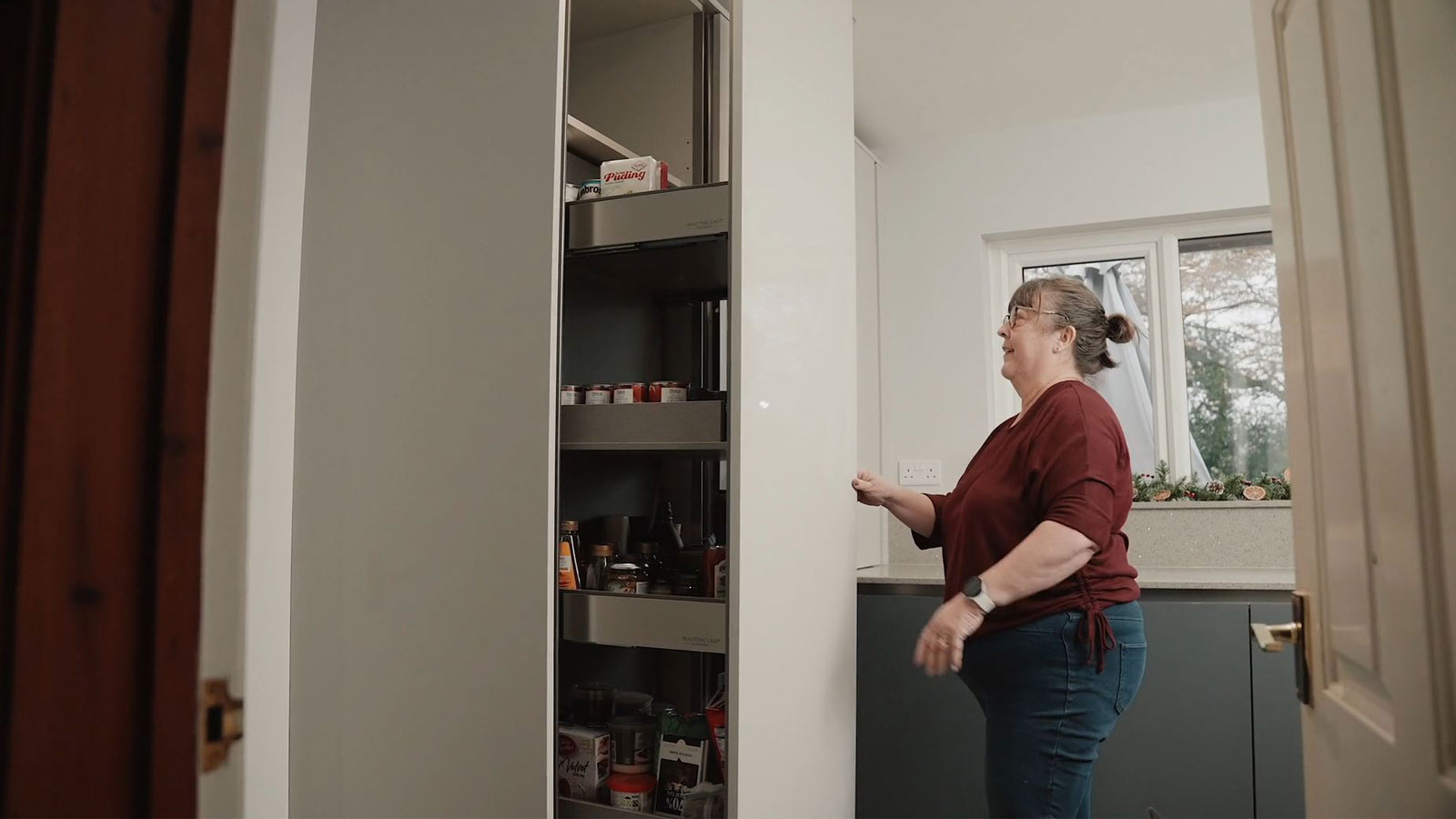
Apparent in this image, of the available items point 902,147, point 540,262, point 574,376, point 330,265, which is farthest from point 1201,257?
point 330,265

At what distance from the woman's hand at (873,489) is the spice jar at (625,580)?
1.75 ft

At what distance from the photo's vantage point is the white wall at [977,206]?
2.95 m

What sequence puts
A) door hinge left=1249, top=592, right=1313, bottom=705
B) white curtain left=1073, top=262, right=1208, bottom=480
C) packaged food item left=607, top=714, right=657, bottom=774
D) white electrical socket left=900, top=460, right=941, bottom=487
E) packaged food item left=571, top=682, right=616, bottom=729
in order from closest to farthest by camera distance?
1. door hinge left=1249, top=592, right=1313, bottom=705
2. packaged food item left=607, top=714, right=657, bottom=774
3. packaged food item left=571, top=682, right=616, bottom=729
4. white curtain left=1073, top=262, right=1208, bottom=480
5. white electrical socket left=900, top=460, right=941, bottom=487

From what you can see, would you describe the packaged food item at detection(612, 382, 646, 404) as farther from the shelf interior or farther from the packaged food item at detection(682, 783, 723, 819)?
the packaged food item at detection(682, 783, 723, 819)

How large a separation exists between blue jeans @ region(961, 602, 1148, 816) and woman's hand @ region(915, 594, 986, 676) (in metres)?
0.12

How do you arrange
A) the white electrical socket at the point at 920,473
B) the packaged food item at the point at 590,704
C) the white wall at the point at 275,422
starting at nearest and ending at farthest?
1. the white wall at the point at 275,422
2. the packaged food item at the point at 590,704
3. the white electrical socket at the point at 920,473

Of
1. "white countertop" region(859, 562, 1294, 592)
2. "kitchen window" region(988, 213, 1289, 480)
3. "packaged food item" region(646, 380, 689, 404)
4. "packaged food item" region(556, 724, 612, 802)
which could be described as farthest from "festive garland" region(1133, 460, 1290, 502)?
"packaged food item" region(556, 724, 612, 802)

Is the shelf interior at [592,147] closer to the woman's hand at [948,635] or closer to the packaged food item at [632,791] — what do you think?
the woman's hand at [948,635]

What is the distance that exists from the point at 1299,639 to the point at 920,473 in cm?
222

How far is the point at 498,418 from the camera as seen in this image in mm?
1457

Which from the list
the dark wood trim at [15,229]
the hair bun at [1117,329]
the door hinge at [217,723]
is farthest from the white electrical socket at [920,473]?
the dark wood trim at [15,229]

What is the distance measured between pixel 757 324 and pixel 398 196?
642 mm

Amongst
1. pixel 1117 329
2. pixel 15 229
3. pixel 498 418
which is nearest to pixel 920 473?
pixel 1117 329

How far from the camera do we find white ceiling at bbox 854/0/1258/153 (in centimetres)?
243
